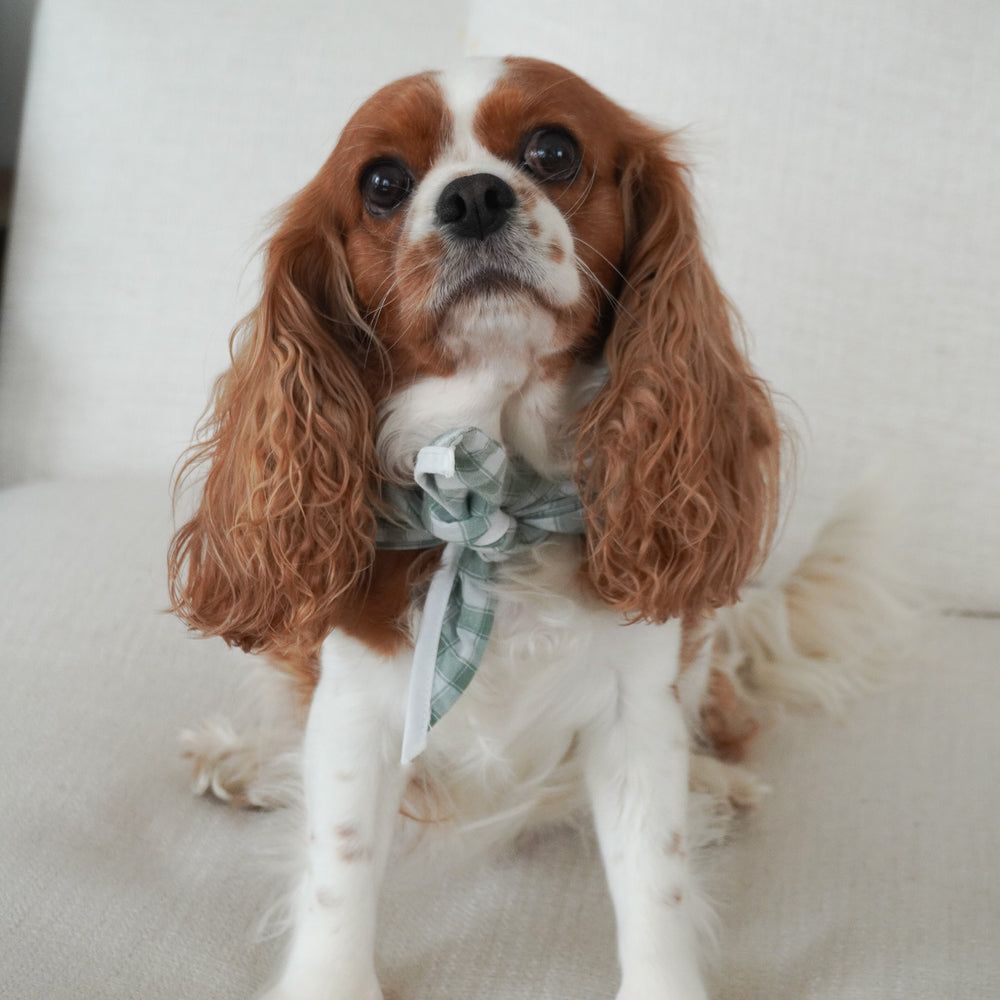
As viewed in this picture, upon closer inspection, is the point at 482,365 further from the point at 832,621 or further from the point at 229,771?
the point at 832,621

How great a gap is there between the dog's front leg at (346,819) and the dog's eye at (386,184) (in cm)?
40

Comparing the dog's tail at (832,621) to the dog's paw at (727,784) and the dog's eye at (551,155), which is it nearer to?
the dog's paw at (727,784)

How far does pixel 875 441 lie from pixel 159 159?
4.32 feet

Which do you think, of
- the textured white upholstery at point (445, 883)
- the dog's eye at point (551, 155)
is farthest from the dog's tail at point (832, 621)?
the dog's eye at point (551, 155)

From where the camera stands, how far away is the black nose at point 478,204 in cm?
84

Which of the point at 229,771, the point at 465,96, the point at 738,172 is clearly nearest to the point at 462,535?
the point at 465,96

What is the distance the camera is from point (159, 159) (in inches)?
73.7

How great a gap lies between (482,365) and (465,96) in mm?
233

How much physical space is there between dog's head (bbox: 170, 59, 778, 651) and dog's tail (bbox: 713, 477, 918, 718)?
54cm

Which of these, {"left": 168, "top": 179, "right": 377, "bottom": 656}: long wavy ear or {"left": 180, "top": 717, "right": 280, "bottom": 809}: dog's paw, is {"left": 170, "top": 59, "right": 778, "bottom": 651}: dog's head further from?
{"left": 180, "top": 717, "right": 280, "bottom": 809}: dog's paw

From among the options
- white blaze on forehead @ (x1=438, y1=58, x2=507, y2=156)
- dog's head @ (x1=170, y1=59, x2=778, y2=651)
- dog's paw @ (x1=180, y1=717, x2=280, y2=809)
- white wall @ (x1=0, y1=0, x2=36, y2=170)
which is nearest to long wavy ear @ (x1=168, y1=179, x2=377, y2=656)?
dog's head @ (x1=170, y1=59, x2=778, y2=651)

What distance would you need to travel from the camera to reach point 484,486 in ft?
2.98

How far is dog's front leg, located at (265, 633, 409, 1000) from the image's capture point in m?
0.92

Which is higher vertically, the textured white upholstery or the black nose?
the black nose
